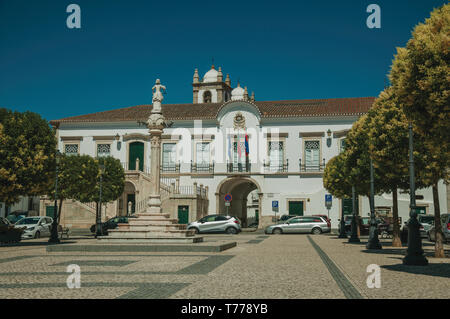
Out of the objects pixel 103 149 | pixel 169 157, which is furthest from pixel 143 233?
pixel 103 149

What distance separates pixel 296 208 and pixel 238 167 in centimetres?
601

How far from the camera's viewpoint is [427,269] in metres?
12.0

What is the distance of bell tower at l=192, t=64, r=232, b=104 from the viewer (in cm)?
7175

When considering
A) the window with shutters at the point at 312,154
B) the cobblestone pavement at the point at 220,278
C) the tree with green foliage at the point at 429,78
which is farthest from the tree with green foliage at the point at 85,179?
the tree with green foliage at the point at 429,78

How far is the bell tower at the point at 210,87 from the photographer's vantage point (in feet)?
235

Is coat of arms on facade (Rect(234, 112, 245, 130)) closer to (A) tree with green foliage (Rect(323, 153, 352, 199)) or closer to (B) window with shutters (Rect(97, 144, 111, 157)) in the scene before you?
(A) tree with green foliage (Rect(323, 153, 352, 199))

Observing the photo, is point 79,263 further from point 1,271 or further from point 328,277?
point 328,277

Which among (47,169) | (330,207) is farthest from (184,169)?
(47,169)

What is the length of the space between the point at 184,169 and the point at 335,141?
1314cm

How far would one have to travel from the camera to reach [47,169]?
21.9 metres

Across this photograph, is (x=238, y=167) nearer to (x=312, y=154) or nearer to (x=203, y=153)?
(x=203, y=153)

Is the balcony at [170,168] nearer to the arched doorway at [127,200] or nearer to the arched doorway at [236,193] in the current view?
the arched doorway at [127,200]

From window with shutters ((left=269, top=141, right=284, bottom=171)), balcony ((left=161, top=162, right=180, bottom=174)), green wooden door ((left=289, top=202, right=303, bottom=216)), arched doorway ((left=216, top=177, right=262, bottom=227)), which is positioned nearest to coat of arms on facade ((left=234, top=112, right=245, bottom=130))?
window with shutters ((left=269, top=141, right=284, bottom=171))
